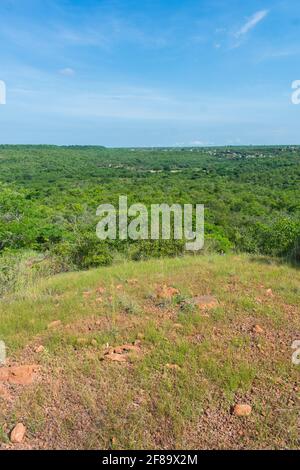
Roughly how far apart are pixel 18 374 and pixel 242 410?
1.78m

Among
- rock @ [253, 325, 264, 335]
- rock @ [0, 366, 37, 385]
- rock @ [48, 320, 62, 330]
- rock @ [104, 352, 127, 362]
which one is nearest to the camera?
rock @ [0, 366, 37, 385]

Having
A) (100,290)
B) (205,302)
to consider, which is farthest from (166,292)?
(100,290)

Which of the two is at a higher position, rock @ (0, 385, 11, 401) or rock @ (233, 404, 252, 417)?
rock @ (233, 404, 252, 417)

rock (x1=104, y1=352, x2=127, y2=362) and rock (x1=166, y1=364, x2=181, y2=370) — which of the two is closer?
rock (x1=166, y1=364, x2=181, y2=370)

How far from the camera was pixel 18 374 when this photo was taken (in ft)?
8.76

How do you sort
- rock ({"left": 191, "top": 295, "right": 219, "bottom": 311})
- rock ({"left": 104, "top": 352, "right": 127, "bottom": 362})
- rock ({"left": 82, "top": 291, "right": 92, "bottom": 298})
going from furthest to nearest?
rock ({"left": 82, "top": 291, "right": 92, "bottom": 298})
rock ({"left": 191, "top": 295, "right": 219, "bottom": 311})
rock ({"left": 104, "top": 352, "right": 127, "bottom": 362})

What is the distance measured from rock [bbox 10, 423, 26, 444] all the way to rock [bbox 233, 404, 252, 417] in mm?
1411

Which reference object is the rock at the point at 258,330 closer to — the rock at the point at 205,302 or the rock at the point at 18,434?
the rock at the point at 205,302

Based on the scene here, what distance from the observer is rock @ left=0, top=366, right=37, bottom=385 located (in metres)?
2.61

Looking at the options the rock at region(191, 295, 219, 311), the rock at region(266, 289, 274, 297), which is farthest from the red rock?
the rock at region(266, 289, 274, 297)

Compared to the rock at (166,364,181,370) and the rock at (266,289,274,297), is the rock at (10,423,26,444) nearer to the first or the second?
the rock at (166,364,181,370)

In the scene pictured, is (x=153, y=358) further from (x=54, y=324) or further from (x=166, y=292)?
(x=166, y=292)

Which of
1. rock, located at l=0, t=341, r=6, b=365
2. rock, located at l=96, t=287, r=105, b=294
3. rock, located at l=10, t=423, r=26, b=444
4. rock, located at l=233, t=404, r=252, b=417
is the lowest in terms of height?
rock, located at l=10, t=423, r=26, b=444

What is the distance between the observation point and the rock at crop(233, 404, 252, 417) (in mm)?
2203
